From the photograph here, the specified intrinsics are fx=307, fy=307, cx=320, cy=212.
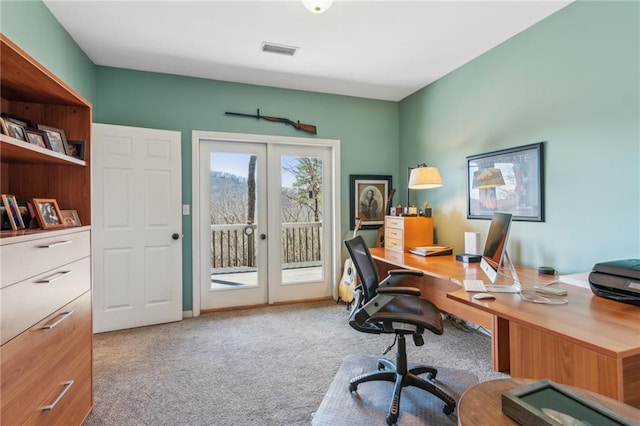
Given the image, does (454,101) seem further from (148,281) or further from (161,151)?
(148,281)

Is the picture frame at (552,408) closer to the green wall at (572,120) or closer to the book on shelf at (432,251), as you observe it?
the green wall at (572,120)

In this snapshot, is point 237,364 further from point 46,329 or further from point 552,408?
point 552,408

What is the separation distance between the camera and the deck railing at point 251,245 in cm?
353

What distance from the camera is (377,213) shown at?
409 centimetres

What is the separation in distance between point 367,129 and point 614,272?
9.93 ft

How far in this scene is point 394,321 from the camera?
67.2 inches

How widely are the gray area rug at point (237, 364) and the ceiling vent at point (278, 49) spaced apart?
104 inches

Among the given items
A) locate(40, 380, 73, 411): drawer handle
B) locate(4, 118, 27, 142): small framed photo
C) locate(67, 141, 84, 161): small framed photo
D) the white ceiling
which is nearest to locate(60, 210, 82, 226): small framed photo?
locate(67, 141, 84, 161): small framed photo

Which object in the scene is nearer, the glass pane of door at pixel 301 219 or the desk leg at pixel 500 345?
the desk leg at pixel 500 345

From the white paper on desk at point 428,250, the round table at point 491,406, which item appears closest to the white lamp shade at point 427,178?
the white paper on desk at point 428,250

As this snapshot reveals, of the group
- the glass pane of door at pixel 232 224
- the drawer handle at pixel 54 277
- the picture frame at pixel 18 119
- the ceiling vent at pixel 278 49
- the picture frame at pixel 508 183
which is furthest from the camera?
the glass pane of door at pixel 232 224

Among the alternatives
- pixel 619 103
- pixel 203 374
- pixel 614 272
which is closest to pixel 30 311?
pixel 203 374

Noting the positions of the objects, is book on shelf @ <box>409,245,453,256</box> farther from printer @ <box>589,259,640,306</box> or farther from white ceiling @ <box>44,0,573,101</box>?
white ceiling @ <box>44,0,573,101</box>

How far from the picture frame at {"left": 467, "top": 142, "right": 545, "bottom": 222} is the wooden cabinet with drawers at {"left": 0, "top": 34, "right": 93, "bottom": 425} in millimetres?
2968
